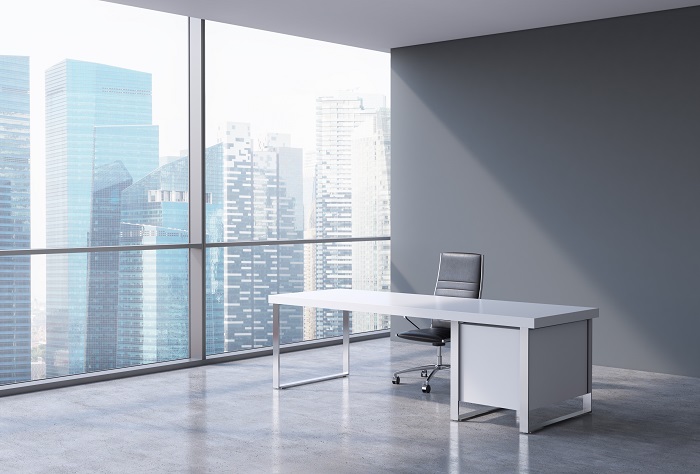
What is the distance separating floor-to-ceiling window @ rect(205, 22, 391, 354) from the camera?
8.39 metres

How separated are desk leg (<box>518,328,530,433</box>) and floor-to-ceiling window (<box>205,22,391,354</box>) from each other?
3588 millimetres

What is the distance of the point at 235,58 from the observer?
8.99m

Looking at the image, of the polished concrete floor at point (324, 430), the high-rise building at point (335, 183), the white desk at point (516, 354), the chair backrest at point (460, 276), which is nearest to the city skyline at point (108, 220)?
the polished concrete floor at point (324, 430)

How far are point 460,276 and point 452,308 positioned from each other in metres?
1.20

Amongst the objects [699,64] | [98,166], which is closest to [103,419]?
[98,166]

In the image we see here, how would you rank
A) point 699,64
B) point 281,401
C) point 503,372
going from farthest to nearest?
point 699,64, point 281,401, point 503,372

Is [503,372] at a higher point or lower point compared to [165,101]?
lower

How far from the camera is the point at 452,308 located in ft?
18.8

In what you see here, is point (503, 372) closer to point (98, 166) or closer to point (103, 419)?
point (103, 419)

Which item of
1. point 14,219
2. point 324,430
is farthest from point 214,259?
point 324,430

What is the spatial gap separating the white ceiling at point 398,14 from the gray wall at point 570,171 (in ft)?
0.92

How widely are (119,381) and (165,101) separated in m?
2.62

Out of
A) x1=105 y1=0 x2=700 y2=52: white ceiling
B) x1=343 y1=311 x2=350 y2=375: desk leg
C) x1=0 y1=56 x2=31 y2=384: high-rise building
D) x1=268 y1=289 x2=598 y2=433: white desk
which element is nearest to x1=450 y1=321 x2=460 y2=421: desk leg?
x1=268 y1=289 x2=598 y2=433: white desk

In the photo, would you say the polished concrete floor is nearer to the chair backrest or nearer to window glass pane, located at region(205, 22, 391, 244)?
the chair backrest
